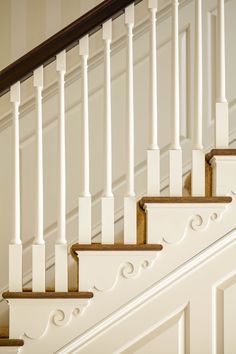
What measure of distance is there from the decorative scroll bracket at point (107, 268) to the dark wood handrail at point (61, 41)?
0.64 metres

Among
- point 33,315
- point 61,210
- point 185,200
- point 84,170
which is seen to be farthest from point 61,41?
point 33,315

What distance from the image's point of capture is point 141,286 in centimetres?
240

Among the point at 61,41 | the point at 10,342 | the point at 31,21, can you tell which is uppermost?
the point at 31,21

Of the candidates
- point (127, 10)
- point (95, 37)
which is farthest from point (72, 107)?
point (127, 10)

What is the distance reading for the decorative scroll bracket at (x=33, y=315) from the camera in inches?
94.0

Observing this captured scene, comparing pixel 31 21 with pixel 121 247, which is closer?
pixel 121 247

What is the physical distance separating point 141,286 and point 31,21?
186 centimetres

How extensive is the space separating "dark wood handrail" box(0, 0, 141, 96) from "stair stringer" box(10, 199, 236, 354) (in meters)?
0.70

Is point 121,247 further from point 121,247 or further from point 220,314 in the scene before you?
point 220,314

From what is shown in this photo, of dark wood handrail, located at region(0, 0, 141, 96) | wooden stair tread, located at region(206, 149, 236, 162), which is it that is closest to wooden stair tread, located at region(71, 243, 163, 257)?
wooden stair tread, located at region(206, 149, 236, 162)

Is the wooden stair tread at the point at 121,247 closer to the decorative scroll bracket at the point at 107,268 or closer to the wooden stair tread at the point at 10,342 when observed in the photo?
the decorative scroll bracket at the point at 107,268

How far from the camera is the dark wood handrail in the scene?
2.42 m

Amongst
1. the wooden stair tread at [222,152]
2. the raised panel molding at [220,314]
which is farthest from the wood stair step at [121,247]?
the wooden stair tread at [222,152]

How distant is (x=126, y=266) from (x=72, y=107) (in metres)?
1.38
